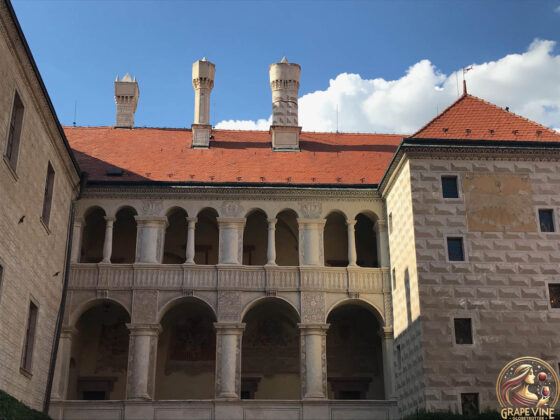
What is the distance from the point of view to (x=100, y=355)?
24.0 m

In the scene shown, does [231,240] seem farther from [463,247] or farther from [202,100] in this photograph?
[202,100]

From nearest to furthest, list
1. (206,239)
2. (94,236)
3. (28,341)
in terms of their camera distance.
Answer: (28,341) → (94,236) → (206,239)

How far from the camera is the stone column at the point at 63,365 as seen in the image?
20.7m

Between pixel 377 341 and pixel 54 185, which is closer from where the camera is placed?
pixel 54 185

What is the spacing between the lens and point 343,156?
25844 mm

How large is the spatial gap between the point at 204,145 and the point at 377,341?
901cm

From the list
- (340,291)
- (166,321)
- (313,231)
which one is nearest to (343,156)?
(313,231)

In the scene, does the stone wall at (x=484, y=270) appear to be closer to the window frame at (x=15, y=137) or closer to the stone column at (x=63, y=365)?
the stone column at (x=63, y=365)

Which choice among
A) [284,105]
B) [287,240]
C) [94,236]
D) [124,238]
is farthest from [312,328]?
[284,105]

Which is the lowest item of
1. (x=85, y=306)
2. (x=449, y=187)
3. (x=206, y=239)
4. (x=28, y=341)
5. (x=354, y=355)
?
(x=28, y=341)

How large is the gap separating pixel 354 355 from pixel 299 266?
13.3 feet

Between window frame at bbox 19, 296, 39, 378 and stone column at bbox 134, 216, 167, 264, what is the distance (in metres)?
4.47

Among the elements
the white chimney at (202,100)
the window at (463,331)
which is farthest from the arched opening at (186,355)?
the window at (463,331)

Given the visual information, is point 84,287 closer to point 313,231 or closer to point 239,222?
point 239,222
